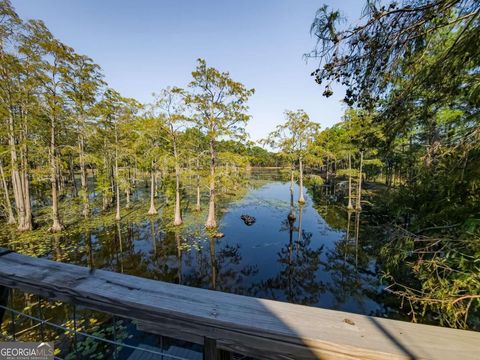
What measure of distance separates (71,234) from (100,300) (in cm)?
1447

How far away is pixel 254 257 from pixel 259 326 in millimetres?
10001

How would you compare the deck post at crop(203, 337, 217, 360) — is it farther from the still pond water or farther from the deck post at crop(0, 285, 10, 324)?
the still pond water

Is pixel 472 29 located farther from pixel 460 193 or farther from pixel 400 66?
pixel 460 193

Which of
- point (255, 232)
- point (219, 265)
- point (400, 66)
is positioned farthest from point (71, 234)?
point (400, 66)

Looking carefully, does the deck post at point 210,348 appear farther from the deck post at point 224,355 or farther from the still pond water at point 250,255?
the still pond water at point 250,255

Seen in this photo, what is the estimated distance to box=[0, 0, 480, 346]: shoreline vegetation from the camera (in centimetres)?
243

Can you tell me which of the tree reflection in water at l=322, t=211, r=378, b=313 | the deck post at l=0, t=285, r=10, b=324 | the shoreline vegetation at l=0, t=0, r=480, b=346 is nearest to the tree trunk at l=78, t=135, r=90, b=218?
the shoreline vegetation at l=0, t=0, r=480, b=346

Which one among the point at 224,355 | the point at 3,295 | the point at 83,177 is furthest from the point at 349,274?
the point at 83,177

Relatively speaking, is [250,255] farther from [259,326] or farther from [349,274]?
[259,326]

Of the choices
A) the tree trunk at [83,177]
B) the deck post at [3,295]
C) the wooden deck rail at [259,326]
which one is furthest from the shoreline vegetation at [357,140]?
the deck post at [3,295]

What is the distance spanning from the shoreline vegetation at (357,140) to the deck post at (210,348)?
2.02 m

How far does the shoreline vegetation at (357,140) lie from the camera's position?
2.43 meters

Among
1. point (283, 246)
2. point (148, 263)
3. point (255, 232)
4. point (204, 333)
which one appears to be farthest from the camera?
point (255, 232)

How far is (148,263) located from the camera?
9.28 metres
